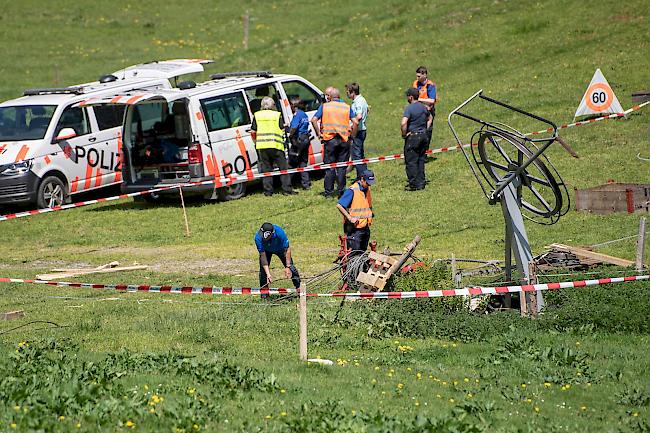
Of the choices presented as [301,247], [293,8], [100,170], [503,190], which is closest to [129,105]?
[100,170]

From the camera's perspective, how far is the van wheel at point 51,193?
19.2 meters

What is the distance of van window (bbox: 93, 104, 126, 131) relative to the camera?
66.6ft

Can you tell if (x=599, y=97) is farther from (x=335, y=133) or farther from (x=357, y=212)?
(x=357, y=212)

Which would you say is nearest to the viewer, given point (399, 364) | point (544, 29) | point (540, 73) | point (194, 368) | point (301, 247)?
point (194, 368)

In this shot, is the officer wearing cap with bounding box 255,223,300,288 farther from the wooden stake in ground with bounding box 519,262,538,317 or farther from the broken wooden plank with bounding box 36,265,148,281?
the wooden stake in ground with bounding box 519,262,538,317

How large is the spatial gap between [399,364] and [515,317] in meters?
1.93

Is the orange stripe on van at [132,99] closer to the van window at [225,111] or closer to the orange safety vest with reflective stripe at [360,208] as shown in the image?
the van window at [225,111]

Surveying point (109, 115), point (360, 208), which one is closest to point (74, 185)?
point (109, 115)

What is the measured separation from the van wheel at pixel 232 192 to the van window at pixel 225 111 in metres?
1.11

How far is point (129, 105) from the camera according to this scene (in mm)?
19547

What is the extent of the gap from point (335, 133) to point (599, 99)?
20.5ft

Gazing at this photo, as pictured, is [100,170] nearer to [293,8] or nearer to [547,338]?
[547,338]

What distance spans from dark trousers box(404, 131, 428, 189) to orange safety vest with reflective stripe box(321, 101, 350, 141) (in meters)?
1.13

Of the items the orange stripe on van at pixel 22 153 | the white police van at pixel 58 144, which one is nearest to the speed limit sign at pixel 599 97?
the white police van at pixel 58 144
